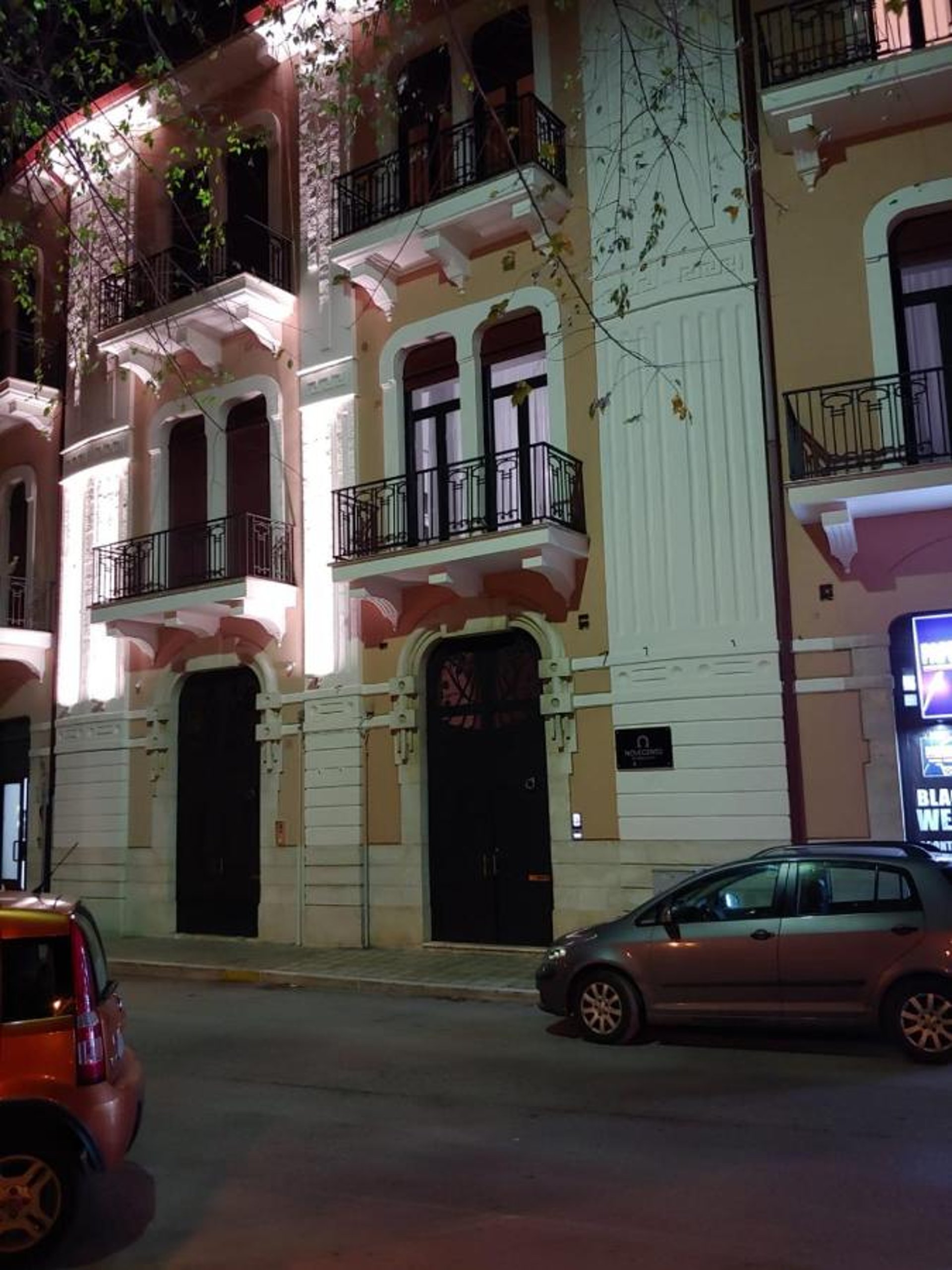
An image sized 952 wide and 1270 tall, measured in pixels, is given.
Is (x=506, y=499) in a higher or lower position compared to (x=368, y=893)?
higher

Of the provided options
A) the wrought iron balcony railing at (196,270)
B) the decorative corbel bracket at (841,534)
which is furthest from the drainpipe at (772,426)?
the wrought iron balcony railing at (196,270)

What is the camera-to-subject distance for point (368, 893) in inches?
596

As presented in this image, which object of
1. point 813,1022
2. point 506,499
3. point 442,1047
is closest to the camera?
point 813,1022

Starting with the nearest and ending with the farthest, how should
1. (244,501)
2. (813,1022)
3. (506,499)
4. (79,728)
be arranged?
1. (813,1022)
2. (506,499)
3. (244,501)
4. (79,728)

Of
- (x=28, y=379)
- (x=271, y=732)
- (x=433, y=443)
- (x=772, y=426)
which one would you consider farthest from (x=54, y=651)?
(x=772, y=426)

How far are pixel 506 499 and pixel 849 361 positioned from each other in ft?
15.0

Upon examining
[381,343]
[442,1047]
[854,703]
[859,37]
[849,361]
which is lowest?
[442,1047]

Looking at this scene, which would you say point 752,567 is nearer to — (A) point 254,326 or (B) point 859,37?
(B) point 859,37

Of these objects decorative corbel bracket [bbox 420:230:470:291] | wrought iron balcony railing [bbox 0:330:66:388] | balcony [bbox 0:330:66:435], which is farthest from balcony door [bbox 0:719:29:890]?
decorative corbel bracket [bbox 420:230:470:291]

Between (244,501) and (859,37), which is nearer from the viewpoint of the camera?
(859,37)

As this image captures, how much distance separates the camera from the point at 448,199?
1446cm

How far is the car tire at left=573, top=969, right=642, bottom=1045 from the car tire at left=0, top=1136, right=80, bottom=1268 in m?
5.26

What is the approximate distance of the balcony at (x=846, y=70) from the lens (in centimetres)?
1211

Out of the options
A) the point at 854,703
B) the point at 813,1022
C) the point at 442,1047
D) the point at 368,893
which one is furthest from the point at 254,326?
the point at 813,1022
